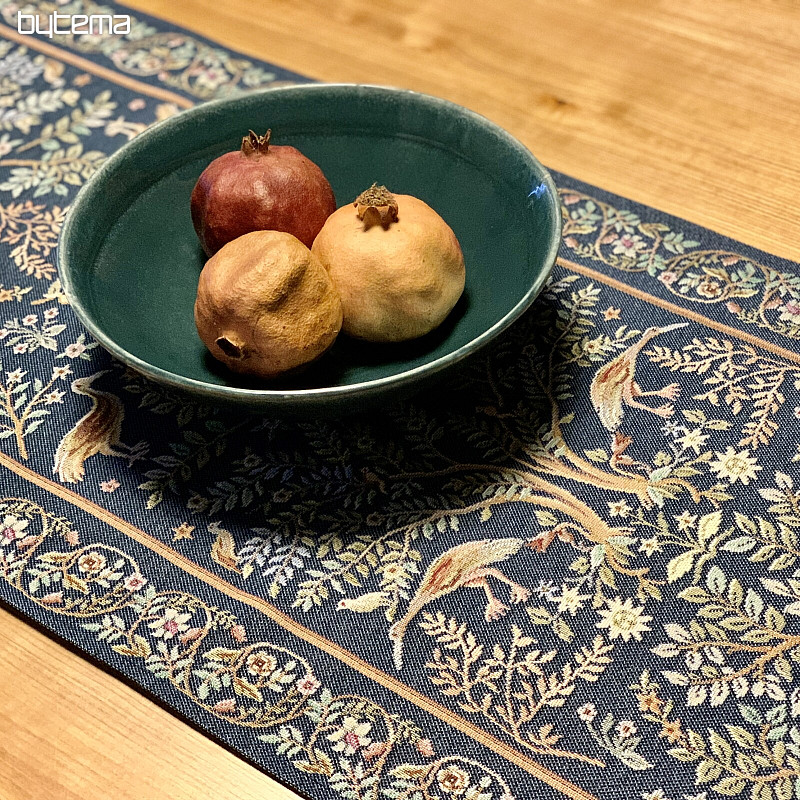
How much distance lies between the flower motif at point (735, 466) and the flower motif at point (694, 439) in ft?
0.04

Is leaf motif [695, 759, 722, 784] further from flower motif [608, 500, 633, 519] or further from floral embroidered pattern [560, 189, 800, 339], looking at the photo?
floral embroidered pattern [560, 189, 800, 339]

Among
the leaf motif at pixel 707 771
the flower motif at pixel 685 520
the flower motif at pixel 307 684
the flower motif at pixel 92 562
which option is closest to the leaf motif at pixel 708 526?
the flower motif at pixel 685 520

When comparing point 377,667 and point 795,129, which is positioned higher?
point 795,129

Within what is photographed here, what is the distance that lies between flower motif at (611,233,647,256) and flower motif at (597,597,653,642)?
30 centimetres

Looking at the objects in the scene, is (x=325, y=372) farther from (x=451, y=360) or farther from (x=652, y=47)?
(x=652, y=47)

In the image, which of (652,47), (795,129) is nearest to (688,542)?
(795,129)

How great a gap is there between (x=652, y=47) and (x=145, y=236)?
558 mm

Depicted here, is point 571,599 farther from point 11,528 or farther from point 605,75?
point 605,75

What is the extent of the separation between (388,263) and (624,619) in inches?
9.3

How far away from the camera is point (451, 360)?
493 millimetres

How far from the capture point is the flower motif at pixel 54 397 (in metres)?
0.62

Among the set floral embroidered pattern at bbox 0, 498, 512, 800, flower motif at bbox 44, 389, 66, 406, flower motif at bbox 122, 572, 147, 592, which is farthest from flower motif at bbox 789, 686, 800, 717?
flower motif at bbox 44, 389, 66, 406

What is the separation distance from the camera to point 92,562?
536 millimetres

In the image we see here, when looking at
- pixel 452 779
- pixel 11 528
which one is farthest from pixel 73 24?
pixel 452 779
